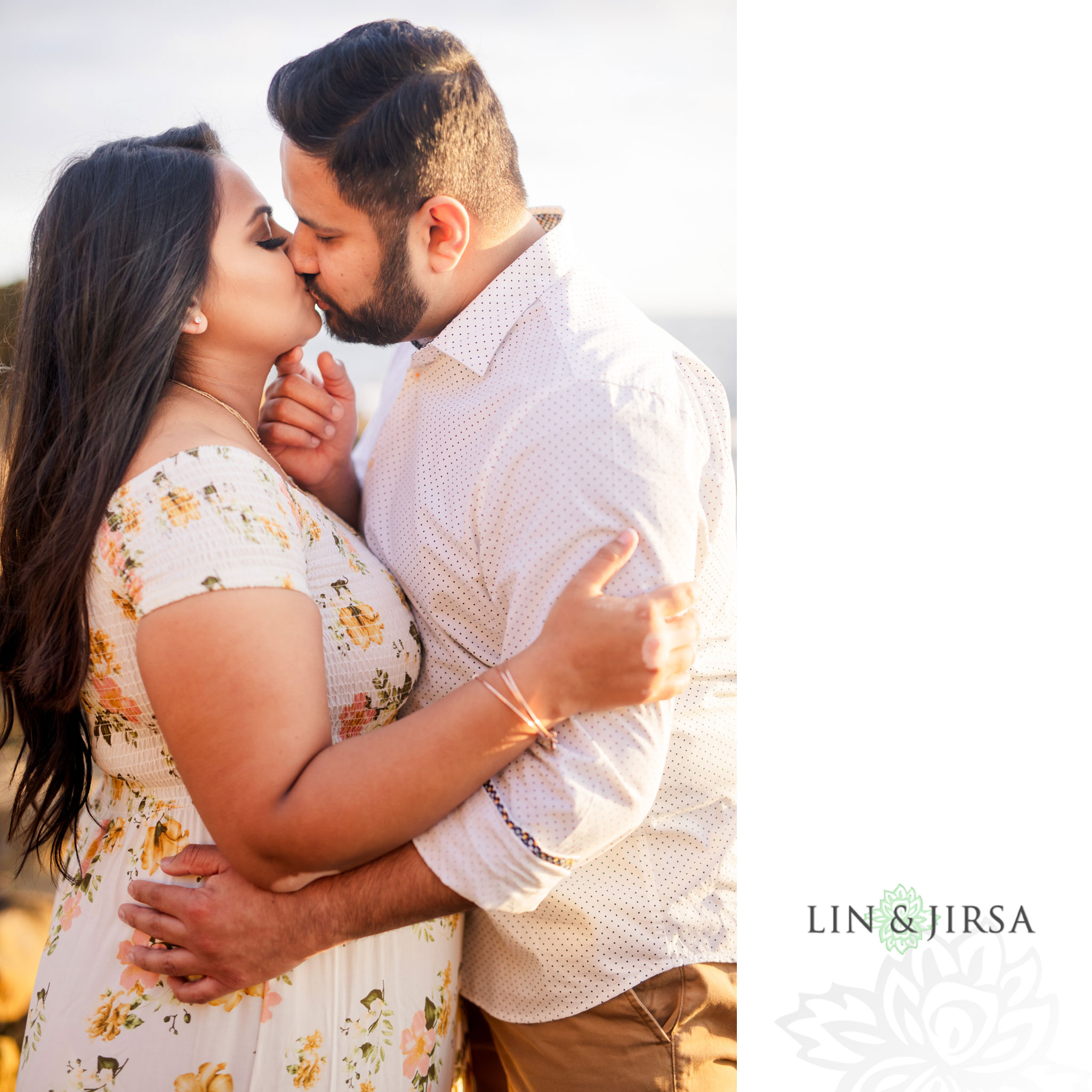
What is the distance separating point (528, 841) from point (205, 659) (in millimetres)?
411

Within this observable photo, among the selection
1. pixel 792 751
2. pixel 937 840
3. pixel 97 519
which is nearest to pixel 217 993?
pixel 97 519

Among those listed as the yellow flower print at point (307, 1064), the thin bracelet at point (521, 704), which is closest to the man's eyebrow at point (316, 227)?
the thin bracelet at point (521, 704)

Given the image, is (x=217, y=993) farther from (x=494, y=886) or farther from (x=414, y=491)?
(x=414, y=491)

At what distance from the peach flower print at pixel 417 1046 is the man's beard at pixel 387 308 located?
0.97 m

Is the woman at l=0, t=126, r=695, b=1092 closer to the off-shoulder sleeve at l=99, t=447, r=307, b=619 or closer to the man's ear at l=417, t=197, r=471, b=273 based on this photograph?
the off-shoulder sleeve at l=99, t=447, r=307, b=619

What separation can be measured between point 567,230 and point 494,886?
94 centimetres

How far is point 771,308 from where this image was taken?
4.52 feet

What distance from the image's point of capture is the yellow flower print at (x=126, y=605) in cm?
110

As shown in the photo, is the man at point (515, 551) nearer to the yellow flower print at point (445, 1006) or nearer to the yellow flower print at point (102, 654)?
the yellow flower print at point (445, 1006)

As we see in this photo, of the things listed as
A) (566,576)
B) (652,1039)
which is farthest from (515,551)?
(652,1039)

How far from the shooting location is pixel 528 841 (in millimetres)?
1063

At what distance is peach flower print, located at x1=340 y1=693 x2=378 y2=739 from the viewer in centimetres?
123

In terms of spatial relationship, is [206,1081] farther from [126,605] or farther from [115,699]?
[126,605]

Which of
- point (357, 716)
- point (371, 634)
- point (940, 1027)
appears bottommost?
point (940, 1027)
